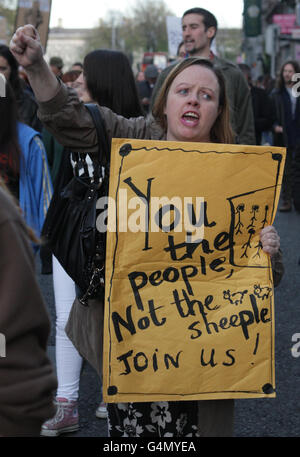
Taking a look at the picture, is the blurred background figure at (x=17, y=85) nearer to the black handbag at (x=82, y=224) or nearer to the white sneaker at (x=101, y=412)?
the white sneaker at (x=101, y=412)

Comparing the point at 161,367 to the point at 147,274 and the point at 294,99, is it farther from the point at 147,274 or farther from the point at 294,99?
the point at 294,99

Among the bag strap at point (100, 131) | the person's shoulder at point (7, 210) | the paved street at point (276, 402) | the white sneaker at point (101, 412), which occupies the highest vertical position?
the bag strap at point (100, 131)

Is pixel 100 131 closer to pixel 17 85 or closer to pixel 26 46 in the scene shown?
pixel 26 46

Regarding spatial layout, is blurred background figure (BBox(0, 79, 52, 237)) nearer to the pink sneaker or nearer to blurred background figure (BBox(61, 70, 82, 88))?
the pink sneaker

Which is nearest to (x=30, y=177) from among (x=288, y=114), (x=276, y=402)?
(x=276, y=402)

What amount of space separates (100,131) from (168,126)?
26 cm

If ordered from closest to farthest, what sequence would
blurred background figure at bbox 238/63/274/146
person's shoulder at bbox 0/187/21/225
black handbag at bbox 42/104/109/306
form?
person's shoulder at bbox 0/187/21/225
black handbag at bbox 42/104/109/306
blurred background figure at bbox 238/63/274/146

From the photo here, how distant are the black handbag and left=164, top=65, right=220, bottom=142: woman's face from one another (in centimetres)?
25

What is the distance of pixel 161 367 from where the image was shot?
7.13 feet

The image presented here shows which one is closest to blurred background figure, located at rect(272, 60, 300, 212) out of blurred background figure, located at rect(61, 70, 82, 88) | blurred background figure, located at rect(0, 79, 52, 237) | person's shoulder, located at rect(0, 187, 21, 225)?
blurred background figure, located at rect(61, 70, 82, 88)

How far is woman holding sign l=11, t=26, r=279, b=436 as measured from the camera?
217cm

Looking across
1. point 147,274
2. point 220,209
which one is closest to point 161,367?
point 147,274

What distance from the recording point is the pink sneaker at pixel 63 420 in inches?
131

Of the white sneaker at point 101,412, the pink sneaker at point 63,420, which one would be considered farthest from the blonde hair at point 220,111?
the white sneaker at point 101,412
